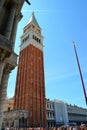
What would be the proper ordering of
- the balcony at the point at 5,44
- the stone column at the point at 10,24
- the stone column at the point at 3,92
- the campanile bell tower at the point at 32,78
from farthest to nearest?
the campanile bell tower at the point at 32,78
the stone column at the point at 10,24
the stone column at the point at 3,92
the balcony at the point at 5,44

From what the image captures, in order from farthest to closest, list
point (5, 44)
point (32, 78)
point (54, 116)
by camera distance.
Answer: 1. point (54, 116)
2. point (32, 78)
3. point (5, 44)

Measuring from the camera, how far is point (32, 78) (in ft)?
164

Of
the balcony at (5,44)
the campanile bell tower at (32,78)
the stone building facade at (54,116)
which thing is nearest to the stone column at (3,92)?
the balcony at (5,44)

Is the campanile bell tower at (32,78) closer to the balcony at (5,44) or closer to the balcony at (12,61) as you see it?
the balcony at (12,61)

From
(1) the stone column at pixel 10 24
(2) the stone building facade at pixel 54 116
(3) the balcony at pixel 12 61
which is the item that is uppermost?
(1) the stone column at pixel 10 24

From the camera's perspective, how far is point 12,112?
144 feet

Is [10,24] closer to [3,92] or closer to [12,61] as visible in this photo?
[12,61]

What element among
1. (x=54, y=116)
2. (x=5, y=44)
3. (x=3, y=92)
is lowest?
(x=54, y=116)

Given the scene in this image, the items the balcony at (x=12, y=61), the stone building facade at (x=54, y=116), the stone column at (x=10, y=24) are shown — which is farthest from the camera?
the stone building facade at (x=54, y=116)

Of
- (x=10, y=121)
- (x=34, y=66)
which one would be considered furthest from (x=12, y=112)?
(x=34, y=66)

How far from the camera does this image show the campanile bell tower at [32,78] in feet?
150

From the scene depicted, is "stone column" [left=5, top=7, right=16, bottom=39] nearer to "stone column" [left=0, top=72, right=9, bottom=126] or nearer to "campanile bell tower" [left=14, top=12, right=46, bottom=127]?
"stone column" [left=0, top=72, right=9, bottom=126]

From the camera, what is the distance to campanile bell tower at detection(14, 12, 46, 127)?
45719mm

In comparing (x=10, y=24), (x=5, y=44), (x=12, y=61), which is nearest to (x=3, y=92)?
(x=12, y=61)
